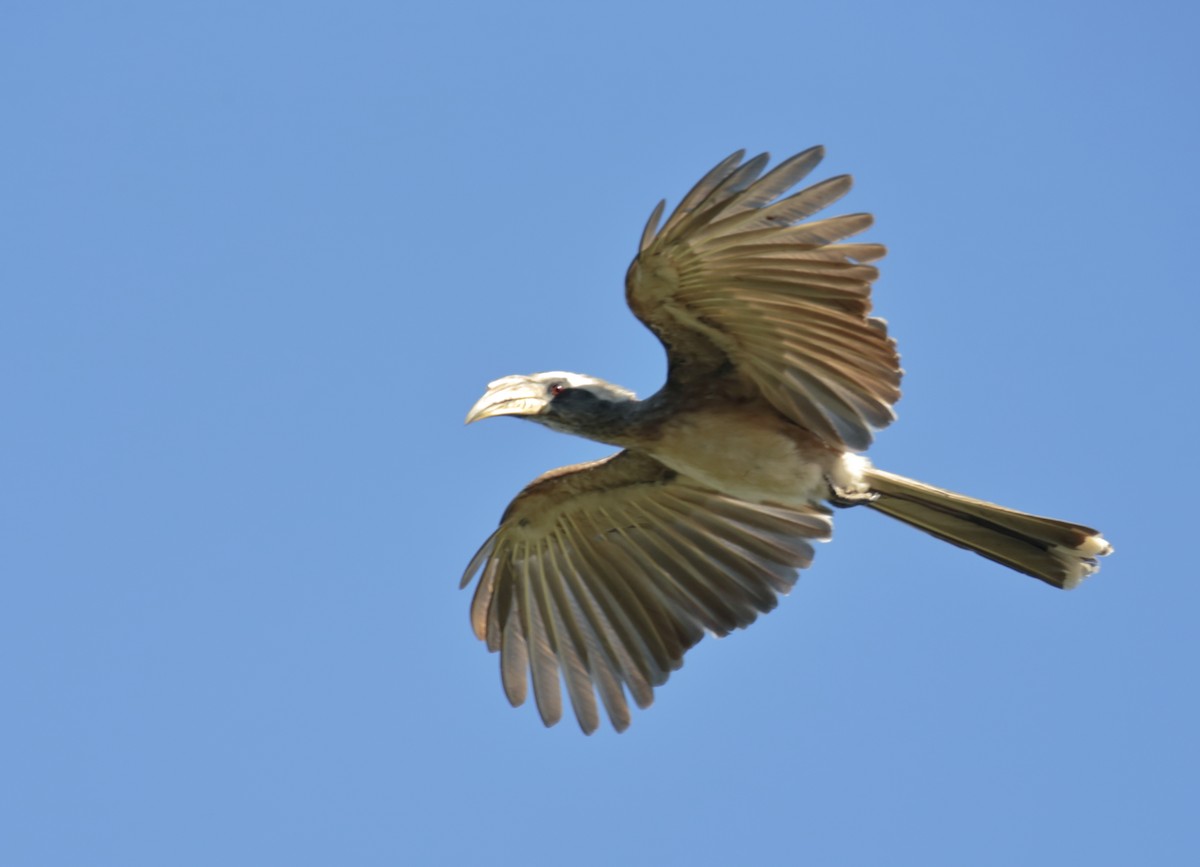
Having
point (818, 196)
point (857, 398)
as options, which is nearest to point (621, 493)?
point (857, 398)

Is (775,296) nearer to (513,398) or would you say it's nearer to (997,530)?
(513,398)

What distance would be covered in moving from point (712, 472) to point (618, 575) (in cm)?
123

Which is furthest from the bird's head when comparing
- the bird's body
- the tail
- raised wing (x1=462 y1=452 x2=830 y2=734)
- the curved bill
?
the tail

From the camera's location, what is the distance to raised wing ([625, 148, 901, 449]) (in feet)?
22.1

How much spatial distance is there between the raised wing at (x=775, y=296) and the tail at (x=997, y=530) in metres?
0.61

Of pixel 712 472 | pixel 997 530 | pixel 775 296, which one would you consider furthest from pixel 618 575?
pixel 775 296

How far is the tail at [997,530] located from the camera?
7906 millimetres

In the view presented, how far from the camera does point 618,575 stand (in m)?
8.90

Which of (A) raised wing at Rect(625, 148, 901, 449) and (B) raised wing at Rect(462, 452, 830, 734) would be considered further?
(B) raised wing at Rect(462, 452, 830, 734)

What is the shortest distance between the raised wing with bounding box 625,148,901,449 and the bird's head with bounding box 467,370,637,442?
0.34 m

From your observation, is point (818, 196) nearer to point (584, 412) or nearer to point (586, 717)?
point (584, 412)

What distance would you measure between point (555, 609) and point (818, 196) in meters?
3.06

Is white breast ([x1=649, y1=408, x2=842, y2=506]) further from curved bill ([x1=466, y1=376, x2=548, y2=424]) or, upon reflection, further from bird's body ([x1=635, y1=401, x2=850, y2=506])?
curved bill ([x1=466, y1=376, x2=548, y2=424])

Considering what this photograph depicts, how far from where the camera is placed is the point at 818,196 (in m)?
6.71
